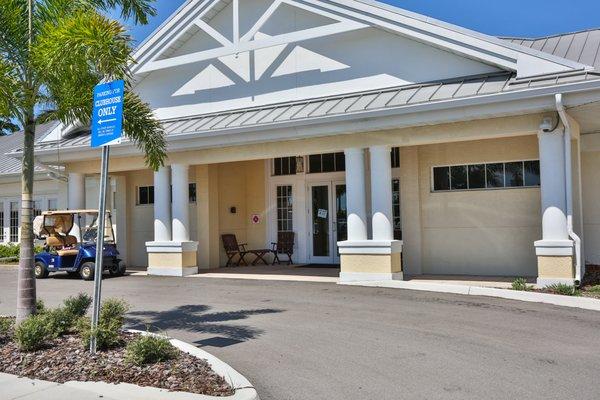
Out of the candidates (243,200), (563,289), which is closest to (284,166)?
(243,200)

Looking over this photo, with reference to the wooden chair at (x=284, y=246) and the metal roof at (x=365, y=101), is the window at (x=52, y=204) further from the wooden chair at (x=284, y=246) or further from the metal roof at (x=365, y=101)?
the wooden chair at (x=284, y=246)

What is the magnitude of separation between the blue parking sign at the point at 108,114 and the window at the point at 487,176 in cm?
934

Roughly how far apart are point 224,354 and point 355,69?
8.56m

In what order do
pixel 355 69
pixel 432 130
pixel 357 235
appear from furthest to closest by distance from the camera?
pixel 355 69
pixel 357 235
pixel 432 130

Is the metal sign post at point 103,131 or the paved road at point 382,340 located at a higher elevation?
the metal sign post at point 103,131

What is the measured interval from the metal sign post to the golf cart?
8554 mm

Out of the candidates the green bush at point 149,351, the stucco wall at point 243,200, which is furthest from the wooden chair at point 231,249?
the green bush at point 149,351

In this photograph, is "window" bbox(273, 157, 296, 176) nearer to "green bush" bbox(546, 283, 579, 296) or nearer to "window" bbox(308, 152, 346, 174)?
"window" bbox(308, 152, 346, 174)

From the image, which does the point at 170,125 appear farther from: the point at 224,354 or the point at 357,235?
the point at 224,354

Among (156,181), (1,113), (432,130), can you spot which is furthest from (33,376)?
(156,181)

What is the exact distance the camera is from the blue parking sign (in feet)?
20.6

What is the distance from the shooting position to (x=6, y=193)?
75.3 feet

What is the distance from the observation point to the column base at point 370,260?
12.0m

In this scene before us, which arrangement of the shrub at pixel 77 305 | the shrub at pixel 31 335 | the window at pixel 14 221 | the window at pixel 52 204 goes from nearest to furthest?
the shrub at pixel 31 335
the shrub at pixel 77 305
the window at pixel 52 204
the window at pixel 14 221
